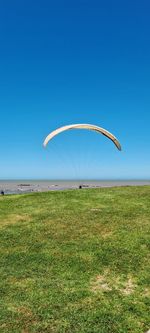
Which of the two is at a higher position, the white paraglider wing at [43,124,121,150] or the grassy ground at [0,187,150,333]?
the white paraglider wing at [43,124,121,150]

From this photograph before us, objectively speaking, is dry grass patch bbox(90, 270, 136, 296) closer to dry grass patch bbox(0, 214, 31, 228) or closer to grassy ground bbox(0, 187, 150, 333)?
grassy ground bbox(0, 187, 150, 333)

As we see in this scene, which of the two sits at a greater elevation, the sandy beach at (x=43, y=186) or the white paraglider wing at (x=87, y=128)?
the white paraglider wing at (x=87, y=128)

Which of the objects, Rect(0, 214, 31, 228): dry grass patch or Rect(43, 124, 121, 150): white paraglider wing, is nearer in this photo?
Rect(0, 214, 31, 228): dry grass patch

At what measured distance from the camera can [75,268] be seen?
12.6 m

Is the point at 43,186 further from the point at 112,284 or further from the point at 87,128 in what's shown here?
the point at 112,284

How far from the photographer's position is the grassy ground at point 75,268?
9164 mm

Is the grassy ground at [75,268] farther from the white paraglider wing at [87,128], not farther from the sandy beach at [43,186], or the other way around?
the sandy beach at [43,186]

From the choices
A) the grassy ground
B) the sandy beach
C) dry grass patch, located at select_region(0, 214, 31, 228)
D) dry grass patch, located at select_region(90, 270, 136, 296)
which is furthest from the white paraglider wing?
the sandy beach

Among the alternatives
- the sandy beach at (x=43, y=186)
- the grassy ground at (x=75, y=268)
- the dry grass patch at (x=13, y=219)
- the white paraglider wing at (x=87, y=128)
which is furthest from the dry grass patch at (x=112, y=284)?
the sandy beach at (x=43, y=186)

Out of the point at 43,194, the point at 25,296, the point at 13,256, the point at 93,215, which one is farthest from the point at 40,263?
the point at 43,194

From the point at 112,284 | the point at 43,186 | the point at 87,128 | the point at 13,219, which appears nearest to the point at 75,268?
the point at 112,284

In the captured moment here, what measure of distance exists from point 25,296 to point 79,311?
190 cm

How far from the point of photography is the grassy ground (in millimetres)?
9164

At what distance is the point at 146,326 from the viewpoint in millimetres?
8766
